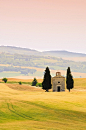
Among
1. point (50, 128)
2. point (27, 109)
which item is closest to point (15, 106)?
point (27, 109)

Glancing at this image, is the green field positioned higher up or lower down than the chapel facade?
lower down

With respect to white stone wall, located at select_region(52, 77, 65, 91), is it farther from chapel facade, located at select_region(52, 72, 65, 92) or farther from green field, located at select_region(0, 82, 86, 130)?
green field, located at select_region(0, 82, 86, 130)

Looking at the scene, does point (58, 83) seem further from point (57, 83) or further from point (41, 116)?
point (41, 116)

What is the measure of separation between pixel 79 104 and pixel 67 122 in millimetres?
15757

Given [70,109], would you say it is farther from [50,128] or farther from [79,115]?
[50,128]

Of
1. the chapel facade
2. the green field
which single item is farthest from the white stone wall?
the green field

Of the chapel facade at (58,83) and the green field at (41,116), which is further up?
the chapel facade at (58,83)

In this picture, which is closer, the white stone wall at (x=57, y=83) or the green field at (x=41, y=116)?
the green field at (x=41, y=116)

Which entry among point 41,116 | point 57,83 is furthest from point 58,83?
point 41,116

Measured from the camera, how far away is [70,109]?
43250 millimetres

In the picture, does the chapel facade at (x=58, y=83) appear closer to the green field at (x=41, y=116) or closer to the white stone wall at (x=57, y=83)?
the white stone wall at (x=57, y=83)

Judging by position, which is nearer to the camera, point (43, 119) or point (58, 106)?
point (43, 119)

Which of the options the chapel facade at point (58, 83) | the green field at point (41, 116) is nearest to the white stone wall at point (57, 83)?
the chapel facade at point (58, 83)

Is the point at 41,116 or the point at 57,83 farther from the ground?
the point at 57,83
